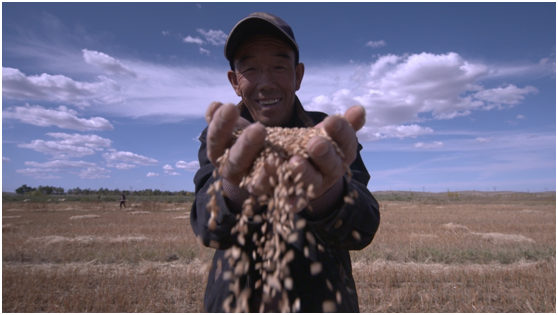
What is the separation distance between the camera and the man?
1277mm

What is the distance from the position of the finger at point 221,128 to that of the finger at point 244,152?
0.20ft

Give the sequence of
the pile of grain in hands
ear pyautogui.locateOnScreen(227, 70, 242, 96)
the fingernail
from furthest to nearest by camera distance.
→ 1. ear pyautogui.locateOnScreen(227, 70, 242, 96)
2. the pile of grain in hands
3. the fingernail

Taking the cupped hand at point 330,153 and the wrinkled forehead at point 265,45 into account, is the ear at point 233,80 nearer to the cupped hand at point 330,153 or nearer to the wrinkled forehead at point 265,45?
the wrinkled forehead at point 265,45

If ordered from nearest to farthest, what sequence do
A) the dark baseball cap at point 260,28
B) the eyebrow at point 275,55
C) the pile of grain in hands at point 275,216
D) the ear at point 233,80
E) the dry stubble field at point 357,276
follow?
the pile of grain in hands at point 275,216, the dark baseball cap at point 260,28, the eyebrow at point 275,55, the ear at point 233,80, the dry stubble field at point 357,276

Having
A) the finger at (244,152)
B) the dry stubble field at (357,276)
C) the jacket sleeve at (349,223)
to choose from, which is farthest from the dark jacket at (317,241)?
the dry stubble field at (357,276)

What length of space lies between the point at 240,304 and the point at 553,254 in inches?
354

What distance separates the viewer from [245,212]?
143 cm

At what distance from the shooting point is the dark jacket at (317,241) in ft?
5.00

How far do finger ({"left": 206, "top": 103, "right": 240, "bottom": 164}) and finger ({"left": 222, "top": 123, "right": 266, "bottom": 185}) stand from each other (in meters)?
0.06

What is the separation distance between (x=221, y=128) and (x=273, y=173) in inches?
10.0

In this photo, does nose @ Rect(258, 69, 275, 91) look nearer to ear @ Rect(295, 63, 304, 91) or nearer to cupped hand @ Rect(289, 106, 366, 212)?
ear @ Rect(295, 63, 304, 91)

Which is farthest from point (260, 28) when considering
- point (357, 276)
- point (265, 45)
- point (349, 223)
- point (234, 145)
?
point (357, 276)

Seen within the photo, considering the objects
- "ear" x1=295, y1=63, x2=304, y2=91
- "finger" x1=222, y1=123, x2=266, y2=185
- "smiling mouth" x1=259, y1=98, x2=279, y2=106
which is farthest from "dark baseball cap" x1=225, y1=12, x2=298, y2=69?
"finger" x1=222, y1=123, x2=266, y2=185

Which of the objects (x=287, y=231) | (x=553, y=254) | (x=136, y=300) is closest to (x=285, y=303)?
(x=287, y=231)
